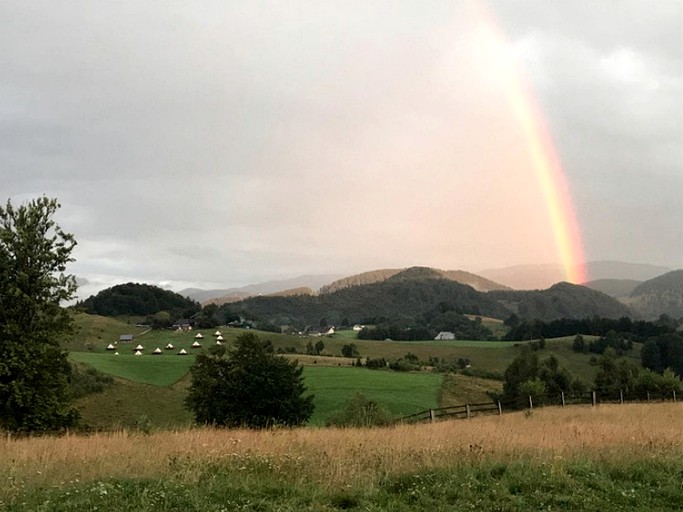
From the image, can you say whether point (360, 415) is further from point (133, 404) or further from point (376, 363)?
point (376, 363)

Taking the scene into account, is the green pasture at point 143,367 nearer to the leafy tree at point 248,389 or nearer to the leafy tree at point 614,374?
the leafy tree at point 248,389

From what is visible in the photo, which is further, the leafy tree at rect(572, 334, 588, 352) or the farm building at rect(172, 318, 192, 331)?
the farm building at rect(172, 318, 192, 331)

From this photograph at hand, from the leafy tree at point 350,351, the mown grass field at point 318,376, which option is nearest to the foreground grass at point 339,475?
the mown grass field at point 318,376

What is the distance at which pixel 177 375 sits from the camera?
268 ft

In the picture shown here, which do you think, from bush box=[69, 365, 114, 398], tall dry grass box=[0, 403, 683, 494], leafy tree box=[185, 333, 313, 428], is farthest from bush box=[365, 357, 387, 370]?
tall dry grass box=[0, 403, 683, 494]

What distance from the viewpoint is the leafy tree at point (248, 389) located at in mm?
38594

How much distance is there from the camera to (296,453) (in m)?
10.0

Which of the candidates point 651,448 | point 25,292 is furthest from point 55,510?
point 25,292

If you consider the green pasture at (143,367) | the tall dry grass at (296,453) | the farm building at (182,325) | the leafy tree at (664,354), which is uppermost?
the tall dry grass at (296,453)

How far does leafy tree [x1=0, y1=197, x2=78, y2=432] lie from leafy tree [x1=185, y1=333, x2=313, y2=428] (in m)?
16.2

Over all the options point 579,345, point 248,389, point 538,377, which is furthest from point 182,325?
point 248,389

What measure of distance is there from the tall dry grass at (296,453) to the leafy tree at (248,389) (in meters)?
25.5

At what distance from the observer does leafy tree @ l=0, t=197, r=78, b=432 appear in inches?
845

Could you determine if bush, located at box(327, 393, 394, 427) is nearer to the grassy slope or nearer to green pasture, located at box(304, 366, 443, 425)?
green pasture, located at box(304, 366, 443, 425)
